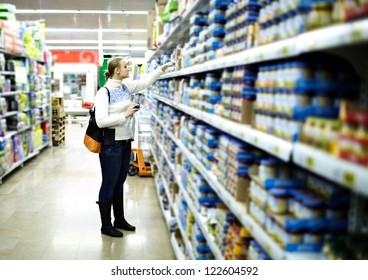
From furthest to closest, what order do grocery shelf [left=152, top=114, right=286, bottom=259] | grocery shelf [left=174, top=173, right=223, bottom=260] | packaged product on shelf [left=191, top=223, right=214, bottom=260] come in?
1. packaged product on shelf [left=191, top=223, right=214, bottom=260]
2. grocery shelf [left=174, top=173, right=223, bottom=260]
3. grocery shelf [left=152, top=114, right=286, bottom=259]

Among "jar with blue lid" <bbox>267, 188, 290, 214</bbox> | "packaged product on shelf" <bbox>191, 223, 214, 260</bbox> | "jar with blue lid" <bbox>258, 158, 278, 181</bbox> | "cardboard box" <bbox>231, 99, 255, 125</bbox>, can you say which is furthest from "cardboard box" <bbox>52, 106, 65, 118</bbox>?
"jar with blue lid" <bbox>267, 188, 290, 214</bbox>

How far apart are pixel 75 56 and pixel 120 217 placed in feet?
63.2

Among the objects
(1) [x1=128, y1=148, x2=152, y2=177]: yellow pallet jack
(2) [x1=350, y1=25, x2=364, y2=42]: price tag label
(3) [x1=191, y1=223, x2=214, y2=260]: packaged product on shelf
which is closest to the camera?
(2) [x1=350, y1=25, x2=364, y2=42]: price tag label

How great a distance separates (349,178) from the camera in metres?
1.06

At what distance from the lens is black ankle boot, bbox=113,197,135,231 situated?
4625mm

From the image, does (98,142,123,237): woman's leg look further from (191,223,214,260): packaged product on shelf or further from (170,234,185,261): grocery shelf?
(191,223,214,260): packaged product on shelf

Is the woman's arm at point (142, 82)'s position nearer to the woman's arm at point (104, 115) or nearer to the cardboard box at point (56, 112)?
the woman's arm at point (104, 115)

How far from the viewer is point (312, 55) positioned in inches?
59.9

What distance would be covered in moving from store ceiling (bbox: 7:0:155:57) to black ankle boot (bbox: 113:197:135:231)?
854 cm

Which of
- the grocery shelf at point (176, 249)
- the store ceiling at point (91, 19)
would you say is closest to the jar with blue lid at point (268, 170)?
the grocery shelf at point (176, 249)

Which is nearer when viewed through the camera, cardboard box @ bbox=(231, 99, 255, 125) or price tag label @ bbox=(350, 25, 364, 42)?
price tag label @ bbox=(350, 25, 364, 42)

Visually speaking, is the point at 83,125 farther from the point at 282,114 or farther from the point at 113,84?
the point at 282,114

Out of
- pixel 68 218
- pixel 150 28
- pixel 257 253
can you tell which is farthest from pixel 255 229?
pixel 150 28
